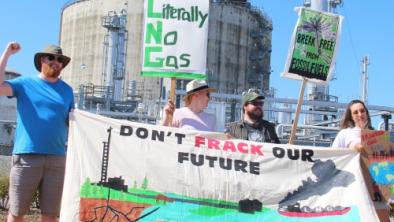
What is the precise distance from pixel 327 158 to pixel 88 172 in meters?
2.10

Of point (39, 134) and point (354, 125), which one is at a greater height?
point (354, 125)

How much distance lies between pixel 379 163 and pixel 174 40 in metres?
2.34

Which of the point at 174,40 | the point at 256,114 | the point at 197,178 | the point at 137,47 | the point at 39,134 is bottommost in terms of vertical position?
the point at 197,178

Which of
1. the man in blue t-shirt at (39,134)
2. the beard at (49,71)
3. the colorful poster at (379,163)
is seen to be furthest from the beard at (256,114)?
the beard at (49,71)

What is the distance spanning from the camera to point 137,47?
38.3 m

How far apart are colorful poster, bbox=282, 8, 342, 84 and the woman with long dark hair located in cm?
97

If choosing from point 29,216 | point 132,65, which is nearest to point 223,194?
point 29,216

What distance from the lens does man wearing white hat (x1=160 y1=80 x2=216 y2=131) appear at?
5.27 meters

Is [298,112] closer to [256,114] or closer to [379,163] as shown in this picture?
[256,114]

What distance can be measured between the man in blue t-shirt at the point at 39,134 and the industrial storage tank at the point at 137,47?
30266mm

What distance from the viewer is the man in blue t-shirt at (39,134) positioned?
14.9ft

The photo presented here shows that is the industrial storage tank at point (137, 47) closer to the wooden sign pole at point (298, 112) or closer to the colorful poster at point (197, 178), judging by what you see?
the wooden sign pole at point (298, 112)

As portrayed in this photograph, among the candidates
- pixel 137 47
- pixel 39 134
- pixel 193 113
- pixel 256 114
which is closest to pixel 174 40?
pixel 193 113

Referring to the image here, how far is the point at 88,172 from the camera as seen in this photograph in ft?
16.0
